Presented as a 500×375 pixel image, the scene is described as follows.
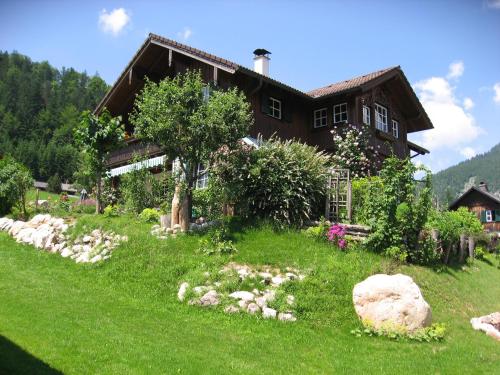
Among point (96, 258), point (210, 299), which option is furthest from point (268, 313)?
point (96, 258)

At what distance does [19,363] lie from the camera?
23.5ft

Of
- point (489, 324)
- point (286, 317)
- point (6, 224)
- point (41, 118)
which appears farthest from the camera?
point (41, 118)

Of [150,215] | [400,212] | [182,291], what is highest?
[400,212]

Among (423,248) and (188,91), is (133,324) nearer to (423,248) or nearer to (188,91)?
(188,91)

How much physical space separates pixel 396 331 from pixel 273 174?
6.82 meters

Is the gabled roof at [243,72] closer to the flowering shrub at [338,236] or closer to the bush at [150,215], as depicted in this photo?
the bush at [150,215]

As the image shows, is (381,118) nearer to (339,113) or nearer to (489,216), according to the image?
(339,113)

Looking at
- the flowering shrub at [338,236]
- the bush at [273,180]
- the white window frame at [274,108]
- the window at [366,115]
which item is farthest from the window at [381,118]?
the flowering shrub at [338,236]

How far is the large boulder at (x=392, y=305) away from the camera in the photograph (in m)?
10.7

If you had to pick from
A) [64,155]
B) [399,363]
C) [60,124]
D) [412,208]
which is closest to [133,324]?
[399,363]

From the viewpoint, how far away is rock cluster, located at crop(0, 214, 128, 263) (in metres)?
15.3

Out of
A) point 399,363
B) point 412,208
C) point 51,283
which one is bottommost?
point 399,363

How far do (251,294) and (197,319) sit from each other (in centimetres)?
154

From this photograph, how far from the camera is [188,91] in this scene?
15.3 metres
